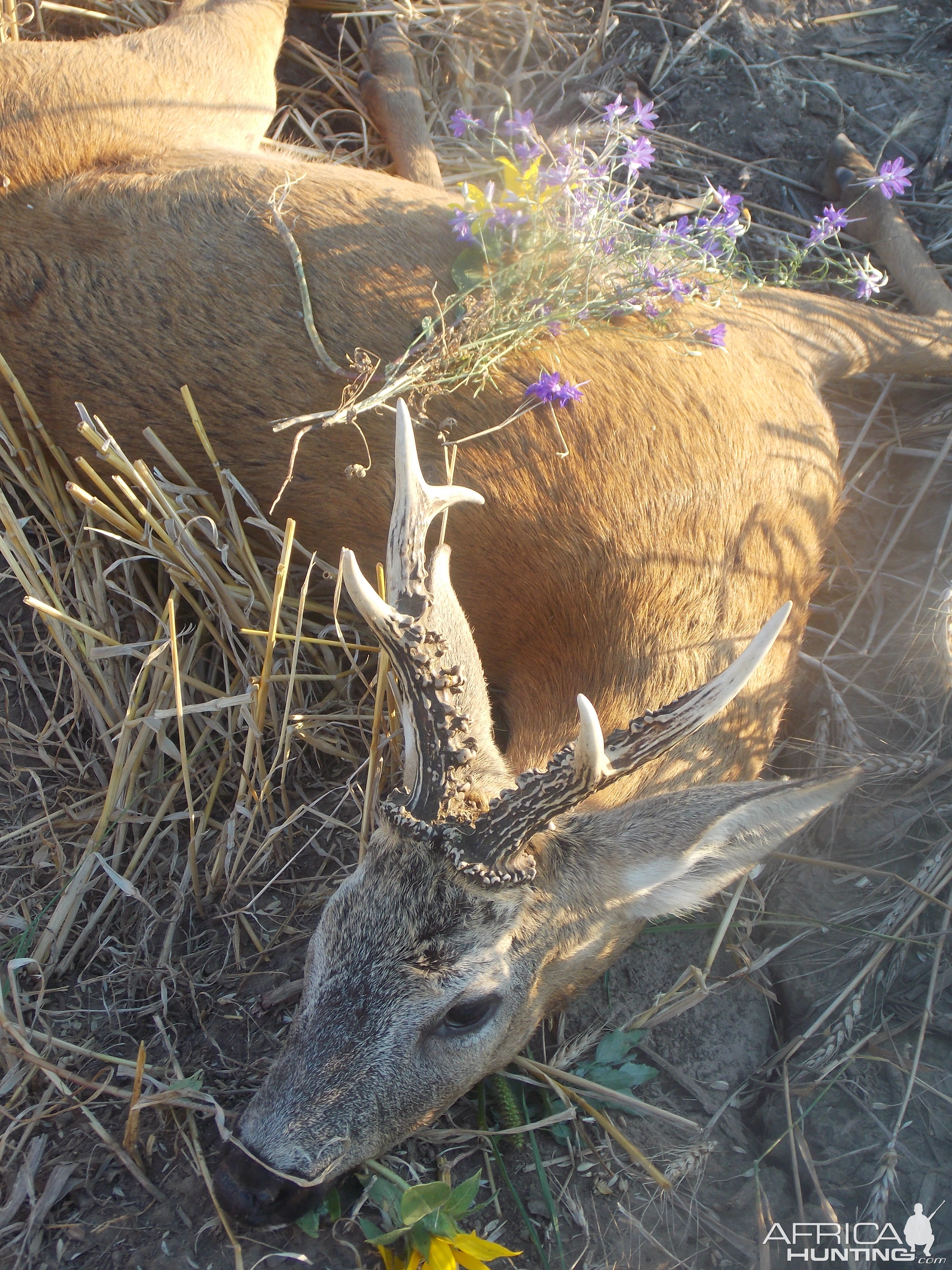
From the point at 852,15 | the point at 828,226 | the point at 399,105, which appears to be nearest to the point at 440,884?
the point at 828,226

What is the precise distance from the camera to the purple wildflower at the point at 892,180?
4027mm

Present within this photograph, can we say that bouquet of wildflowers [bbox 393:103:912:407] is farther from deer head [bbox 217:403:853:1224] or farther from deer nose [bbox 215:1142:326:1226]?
deer nose [bbox 215:1142:326:1226]

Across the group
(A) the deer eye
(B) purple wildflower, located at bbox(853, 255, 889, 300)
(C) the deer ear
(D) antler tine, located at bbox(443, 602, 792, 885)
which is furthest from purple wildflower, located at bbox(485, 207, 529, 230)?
(A) the deer eye

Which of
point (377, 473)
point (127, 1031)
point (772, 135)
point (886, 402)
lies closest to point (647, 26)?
point (772, 135)

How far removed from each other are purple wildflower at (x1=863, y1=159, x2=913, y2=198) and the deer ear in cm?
278

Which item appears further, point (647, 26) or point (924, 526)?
point (647, 26)

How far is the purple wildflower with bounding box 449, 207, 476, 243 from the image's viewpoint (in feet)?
11.2

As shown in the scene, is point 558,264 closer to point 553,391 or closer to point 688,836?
point 553,391

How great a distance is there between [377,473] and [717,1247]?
8.96 feet

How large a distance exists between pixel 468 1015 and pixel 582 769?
0.82 meters

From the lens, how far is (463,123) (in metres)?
4.66

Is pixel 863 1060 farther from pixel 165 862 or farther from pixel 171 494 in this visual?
pixel 171 494

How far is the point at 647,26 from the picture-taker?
5195 millimetres

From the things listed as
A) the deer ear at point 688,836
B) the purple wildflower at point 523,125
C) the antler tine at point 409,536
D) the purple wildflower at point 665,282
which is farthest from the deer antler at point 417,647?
the purple wildflower at point 523,125
